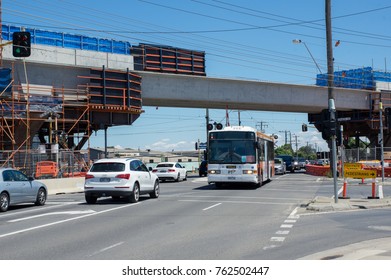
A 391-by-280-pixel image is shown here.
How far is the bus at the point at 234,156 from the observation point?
26844mm

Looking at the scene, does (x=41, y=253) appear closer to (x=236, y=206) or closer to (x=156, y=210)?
(x=156, y=210)

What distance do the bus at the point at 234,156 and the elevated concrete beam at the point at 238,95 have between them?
13591mm

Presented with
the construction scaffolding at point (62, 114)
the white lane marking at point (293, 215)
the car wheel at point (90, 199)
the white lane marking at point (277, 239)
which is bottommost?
the white lane marking at point (277, 239)

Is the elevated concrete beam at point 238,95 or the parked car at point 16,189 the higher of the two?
the elevated concrete beam at point 238,95

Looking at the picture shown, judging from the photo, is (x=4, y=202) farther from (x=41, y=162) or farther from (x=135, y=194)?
(x=41, y=162)

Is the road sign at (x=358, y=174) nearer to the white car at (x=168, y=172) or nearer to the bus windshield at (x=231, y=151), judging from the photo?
the bus windshield at (x=231, y=151)

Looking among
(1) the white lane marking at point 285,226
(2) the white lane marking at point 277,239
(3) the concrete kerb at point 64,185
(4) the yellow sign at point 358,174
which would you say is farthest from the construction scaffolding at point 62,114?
(2) the white lane marking at point 277,239

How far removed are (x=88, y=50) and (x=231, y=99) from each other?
1223cm

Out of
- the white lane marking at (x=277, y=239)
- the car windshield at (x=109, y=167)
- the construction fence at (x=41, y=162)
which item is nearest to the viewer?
the white lane marking at (x=277, y=239)

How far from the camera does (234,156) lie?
88.8 feet

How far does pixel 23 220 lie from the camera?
15.4 meters

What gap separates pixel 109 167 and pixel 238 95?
25.3m

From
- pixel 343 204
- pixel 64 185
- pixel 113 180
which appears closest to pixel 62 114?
pixel 64 185
